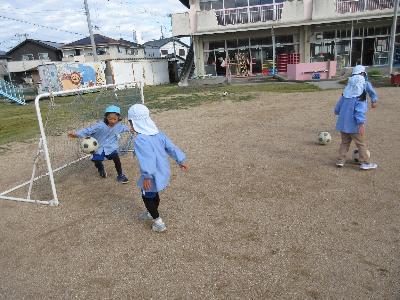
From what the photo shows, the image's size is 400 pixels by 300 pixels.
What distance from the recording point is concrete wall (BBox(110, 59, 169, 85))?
85.5 ft

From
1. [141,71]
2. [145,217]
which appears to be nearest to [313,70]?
[141,71]

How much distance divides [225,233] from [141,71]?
84.7 ft

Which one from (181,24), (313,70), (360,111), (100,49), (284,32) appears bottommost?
(360,111)

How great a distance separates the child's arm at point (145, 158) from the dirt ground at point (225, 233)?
769mm

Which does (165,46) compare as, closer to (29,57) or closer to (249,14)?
(29,57)

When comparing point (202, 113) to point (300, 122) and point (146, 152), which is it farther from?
point (146, 152)

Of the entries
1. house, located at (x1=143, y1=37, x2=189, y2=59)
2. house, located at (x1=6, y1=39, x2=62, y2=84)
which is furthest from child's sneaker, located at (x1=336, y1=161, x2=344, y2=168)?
house, located at (x1=143, y1=37, x2=189, y2=59)

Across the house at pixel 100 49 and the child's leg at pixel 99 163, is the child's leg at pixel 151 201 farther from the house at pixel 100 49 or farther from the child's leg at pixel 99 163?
the house at pixel 100 49

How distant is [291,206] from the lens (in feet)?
13.1

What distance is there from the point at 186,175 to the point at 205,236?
6.25 feet

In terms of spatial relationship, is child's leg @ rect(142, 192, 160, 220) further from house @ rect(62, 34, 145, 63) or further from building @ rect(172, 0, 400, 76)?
house @ rect(62, 34, 145, 63)

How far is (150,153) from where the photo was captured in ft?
10.9

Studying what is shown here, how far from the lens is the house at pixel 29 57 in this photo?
38.4 metres

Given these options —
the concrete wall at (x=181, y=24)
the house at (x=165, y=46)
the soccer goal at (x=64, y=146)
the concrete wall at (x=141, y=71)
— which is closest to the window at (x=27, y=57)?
the house at (x=165, y=46)
